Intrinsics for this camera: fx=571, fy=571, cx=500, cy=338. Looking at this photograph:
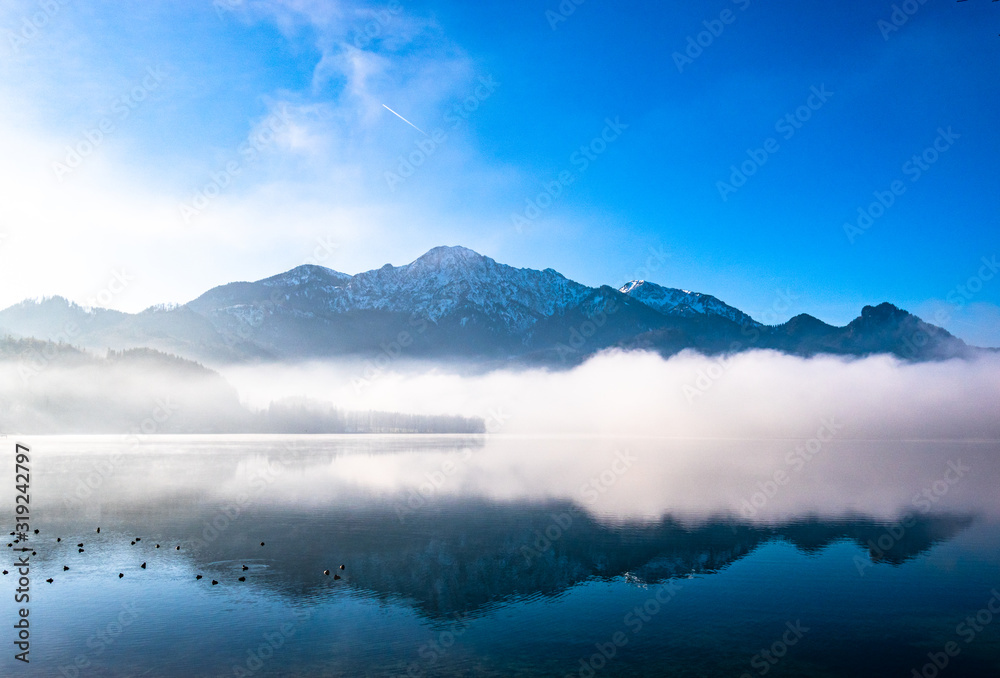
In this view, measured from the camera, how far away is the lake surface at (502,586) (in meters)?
43.2

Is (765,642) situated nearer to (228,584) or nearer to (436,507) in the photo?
(228,584)

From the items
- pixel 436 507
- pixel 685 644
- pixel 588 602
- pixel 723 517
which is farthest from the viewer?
pixel 436 507

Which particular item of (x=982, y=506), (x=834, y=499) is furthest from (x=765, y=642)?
(x=982, y=506)

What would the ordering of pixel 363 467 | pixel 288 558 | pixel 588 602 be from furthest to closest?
pixel 363 467 < pixel 288 558 < pixel 588 602

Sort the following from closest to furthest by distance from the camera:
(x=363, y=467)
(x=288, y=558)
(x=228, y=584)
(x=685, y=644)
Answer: (x=685, y=644) → (x=228, y=584) → (x=288, y=558) → (x=363, y=467)

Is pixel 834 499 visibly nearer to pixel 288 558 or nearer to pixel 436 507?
pixel 436 507

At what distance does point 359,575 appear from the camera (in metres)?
65.4

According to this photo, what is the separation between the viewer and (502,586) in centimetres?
6244

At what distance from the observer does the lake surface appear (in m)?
43.2

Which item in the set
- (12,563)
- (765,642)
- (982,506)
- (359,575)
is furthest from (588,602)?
(982,506)

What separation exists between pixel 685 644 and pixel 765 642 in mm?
6766

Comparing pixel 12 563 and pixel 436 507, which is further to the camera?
pixel 436 507

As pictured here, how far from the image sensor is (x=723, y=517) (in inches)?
4112

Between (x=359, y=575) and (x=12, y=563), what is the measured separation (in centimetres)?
4082
